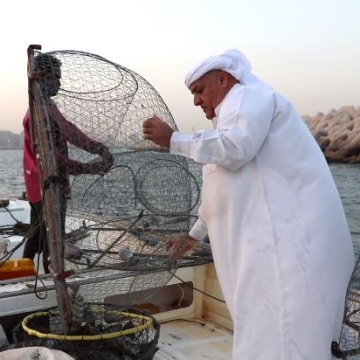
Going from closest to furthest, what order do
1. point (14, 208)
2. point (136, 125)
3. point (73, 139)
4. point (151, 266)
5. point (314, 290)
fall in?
1. point (314, 290)
2. point (73, 139)
3. point (136, 125)
4. point (151, 266)
5. point (14, 208)

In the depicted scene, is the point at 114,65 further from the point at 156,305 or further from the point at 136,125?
the point at 156,305

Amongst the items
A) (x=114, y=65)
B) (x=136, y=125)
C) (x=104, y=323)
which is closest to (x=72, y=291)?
(x=104, y=323)

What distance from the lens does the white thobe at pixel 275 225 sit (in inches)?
94.6

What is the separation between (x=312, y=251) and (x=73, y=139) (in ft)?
4.22

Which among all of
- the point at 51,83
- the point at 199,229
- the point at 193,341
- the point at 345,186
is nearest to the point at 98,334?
the point at 199,229

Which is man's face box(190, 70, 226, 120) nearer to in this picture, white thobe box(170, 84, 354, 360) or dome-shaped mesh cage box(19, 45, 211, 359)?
white thobe box(170, 84, 354, 360)

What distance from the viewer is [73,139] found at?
2.88m

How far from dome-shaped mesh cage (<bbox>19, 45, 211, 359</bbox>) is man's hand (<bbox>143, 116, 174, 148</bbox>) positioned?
1.47 ft

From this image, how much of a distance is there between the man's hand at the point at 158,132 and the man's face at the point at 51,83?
0.64 meters

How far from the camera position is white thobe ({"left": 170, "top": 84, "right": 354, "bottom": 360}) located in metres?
2.40

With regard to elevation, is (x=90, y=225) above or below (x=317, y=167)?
below

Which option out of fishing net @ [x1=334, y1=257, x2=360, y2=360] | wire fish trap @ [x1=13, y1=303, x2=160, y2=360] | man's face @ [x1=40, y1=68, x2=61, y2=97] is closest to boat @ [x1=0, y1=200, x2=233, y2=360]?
wire fish trap @ [x1=13, y1=303, x2=160, y2=360]

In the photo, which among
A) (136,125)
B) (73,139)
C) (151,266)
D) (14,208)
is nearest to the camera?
(73,139)

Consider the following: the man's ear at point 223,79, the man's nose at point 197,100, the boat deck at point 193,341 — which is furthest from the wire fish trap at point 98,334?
the man's ear at point 223,79
